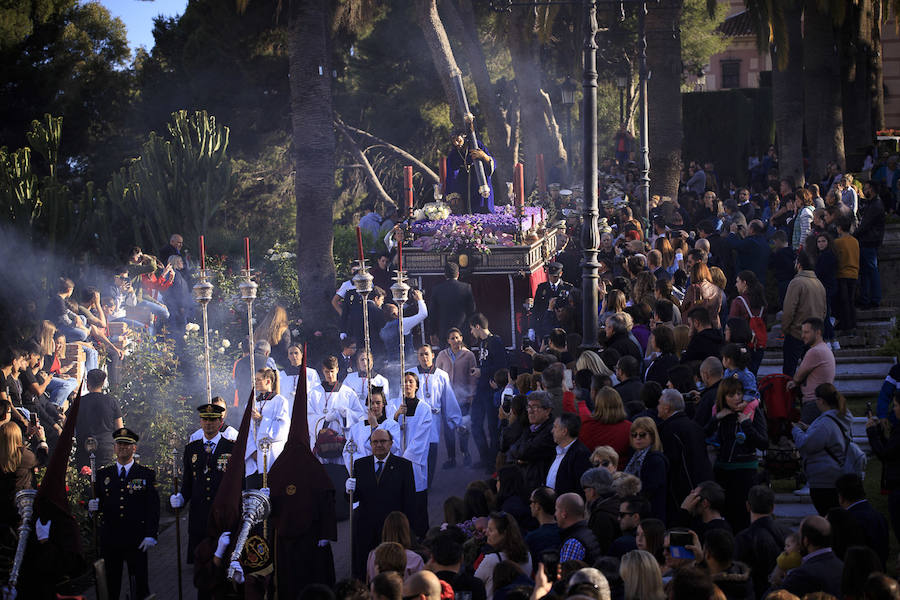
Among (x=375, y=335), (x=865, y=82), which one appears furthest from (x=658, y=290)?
(x=865, y=82)

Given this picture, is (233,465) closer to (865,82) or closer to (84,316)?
(84,316)

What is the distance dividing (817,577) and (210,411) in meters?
5.62

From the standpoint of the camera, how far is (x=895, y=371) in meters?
9.79

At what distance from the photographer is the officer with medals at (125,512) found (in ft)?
32.4

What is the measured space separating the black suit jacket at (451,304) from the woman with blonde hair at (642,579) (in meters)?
8.42

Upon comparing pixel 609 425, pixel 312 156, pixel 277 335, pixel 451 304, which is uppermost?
pixel 312 156

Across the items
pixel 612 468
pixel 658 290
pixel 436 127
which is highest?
pixel 436 127

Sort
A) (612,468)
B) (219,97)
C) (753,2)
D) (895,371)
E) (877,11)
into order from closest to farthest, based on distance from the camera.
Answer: (612,468)
(895,371)
(753,2)
(877,11)
(219,97)

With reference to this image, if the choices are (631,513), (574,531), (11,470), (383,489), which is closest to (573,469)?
(631,513)

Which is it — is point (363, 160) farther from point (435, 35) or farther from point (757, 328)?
point (757, 328)

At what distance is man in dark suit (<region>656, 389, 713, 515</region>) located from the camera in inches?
341

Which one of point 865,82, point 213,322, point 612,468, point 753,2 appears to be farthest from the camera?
point 865,82

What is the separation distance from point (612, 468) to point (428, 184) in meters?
26.4

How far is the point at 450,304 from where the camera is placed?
14.6 metres
